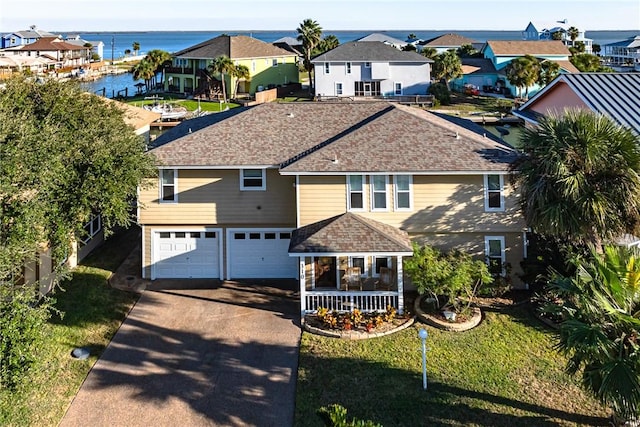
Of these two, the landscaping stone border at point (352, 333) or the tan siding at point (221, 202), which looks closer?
the landscaping stone border at point (352, 333)

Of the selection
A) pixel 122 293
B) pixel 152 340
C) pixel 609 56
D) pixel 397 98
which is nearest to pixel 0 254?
pixel 152 340

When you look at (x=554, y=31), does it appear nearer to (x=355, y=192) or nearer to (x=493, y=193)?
(x=493, y=193)

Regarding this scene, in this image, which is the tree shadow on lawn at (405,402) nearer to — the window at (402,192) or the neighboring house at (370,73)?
the window at (402,192)

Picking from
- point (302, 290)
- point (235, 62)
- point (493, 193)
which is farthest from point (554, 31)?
point (302, 290)

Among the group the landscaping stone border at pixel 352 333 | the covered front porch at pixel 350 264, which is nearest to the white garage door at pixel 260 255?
the covered front porch at pixel 350 264

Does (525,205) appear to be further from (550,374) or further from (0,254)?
(0,254)

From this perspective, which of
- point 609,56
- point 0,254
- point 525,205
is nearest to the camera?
point 0,254

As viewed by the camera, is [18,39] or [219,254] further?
[18,39]
